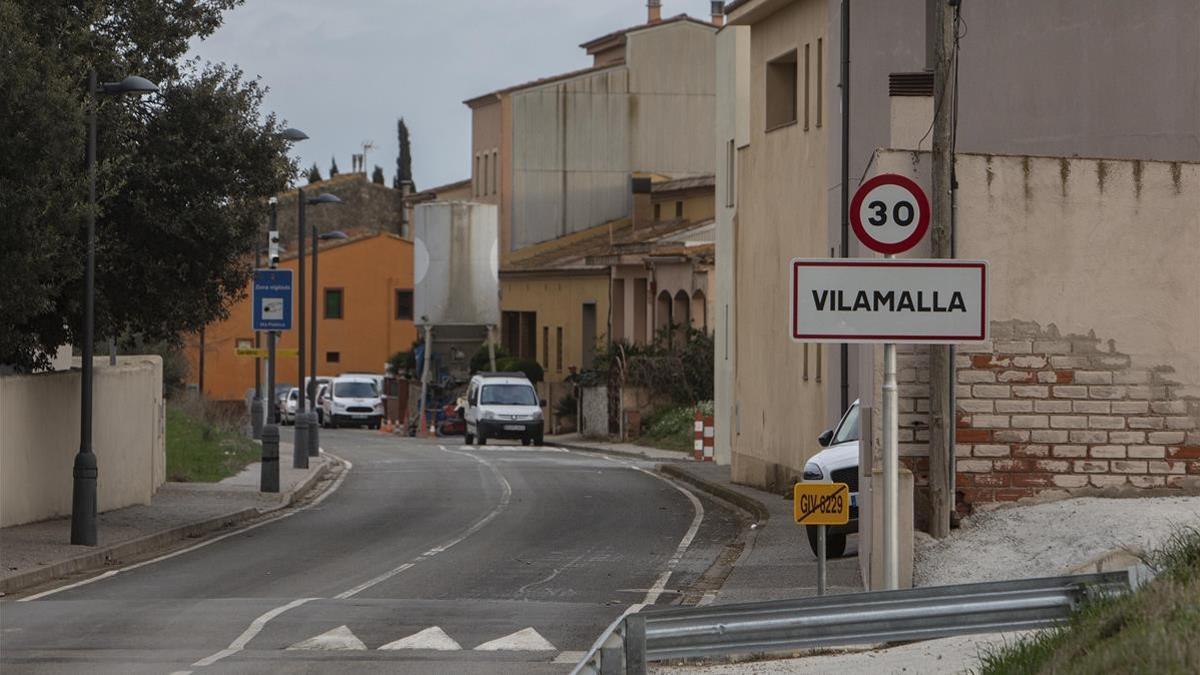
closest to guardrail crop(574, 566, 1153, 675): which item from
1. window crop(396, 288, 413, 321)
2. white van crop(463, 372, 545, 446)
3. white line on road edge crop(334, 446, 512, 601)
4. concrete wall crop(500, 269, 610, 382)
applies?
white line on road edge crop(334, 446, 512, 601)

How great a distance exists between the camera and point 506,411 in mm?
53156

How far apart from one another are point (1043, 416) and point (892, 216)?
521cm

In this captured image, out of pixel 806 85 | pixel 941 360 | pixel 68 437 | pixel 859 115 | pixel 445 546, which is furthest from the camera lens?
pixel 806 85

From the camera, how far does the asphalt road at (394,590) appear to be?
12.4m

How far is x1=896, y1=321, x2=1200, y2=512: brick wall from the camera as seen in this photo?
1519cm

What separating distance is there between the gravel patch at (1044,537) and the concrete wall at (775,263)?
10.9 meters

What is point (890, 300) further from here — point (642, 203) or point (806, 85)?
point (642, 203)

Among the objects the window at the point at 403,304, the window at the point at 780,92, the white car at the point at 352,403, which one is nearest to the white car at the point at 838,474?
the window at the point at 780,92

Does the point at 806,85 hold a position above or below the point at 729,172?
above

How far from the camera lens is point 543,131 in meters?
73.6

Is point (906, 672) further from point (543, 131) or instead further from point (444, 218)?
point (543, 131)

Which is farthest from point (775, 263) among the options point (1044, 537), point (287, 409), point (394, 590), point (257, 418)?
point (287, 409)

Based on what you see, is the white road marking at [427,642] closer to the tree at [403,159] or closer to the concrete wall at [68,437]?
the concrete wall at [68,437]

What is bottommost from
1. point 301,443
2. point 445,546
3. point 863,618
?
point 445,546
